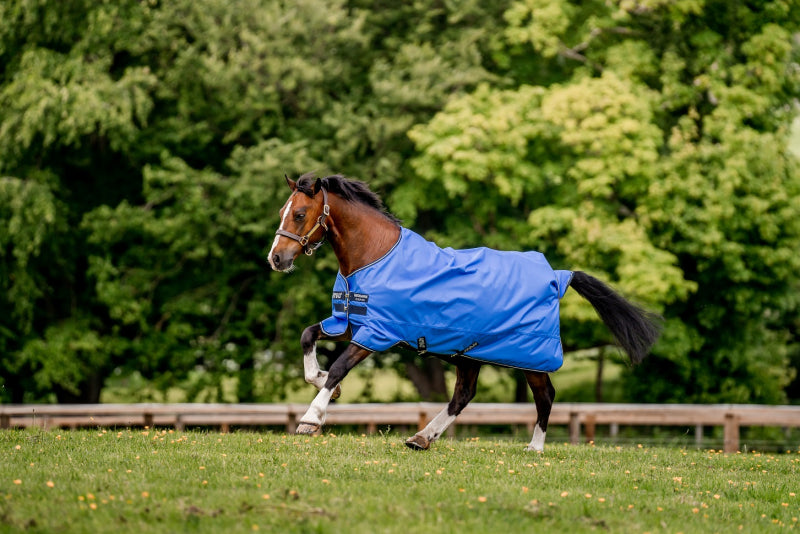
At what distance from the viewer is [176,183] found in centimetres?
1852

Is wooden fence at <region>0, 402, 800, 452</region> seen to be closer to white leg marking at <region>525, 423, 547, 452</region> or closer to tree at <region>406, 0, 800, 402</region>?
tree at <region>406, 0, 800, 402</region>

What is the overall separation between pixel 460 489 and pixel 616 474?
186cm

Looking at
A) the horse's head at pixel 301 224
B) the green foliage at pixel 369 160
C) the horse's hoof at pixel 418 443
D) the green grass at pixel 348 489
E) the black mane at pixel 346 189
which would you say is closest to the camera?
the green grass at pixel 348 489

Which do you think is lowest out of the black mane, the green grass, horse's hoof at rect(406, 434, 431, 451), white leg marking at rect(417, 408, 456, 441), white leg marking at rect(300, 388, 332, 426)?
the green grass

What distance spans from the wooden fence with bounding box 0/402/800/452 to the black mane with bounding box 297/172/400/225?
23.3 ft

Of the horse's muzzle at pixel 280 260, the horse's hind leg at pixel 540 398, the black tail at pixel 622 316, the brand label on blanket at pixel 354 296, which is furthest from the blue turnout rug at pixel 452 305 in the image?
the black tail at pixel 622 316

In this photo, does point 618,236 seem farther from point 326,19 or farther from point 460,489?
point 460,489

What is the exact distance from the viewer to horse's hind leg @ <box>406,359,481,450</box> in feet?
27.4

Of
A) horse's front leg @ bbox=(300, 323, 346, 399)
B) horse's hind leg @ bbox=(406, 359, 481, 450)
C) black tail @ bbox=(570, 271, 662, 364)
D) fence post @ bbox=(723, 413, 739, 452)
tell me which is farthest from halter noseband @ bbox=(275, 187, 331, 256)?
fence post @ bbox=(723, 413, 739, 452)

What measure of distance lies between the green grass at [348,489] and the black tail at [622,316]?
1181mm

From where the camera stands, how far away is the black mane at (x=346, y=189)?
8.19 metres

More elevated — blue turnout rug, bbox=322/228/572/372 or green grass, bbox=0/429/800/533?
blue turnout rug, bbox=322/228/572/372

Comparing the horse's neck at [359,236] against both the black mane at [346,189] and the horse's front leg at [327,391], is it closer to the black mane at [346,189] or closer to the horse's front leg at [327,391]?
the black mane at [346,189]

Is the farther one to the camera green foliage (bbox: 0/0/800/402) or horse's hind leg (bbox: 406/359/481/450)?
green foliage (bbox: 0/0/800/402)
